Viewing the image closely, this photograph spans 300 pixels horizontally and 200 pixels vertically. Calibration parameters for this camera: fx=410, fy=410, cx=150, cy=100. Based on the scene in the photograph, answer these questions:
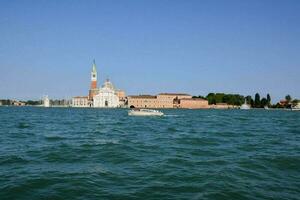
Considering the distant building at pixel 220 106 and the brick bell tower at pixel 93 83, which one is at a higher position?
the brick bell tower at pixel 93 83

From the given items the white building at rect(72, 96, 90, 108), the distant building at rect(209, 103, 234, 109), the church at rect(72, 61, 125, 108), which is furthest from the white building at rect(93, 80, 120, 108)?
the distant building at rect(209, 103, 234, 109)

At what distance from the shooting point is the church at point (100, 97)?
478ft

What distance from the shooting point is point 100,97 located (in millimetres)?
146125

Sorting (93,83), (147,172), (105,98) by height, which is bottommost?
(147,172)

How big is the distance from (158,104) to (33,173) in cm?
14435

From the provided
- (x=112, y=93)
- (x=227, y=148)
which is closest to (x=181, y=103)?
(x=112, y=93)

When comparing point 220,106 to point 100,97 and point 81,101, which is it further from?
point 81,101

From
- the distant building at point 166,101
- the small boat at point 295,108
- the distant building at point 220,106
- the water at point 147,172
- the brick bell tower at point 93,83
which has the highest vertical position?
the brick bell tower at point 93,83

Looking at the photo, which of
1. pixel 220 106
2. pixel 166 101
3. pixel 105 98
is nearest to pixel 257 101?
pixel 220 106

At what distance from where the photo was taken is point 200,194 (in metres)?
7.71

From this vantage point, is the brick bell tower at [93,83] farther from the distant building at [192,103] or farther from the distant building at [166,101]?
the distant building at [192,103]

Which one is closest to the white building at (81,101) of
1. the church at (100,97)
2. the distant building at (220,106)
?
the church at (100,97)

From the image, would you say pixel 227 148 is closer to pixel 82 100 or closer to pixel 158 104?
pixel 158 104

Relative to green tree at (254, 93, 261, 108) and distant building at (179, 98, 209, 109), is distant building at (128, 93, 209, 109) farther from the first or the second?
green tree at (254, 93, 261, 108)
